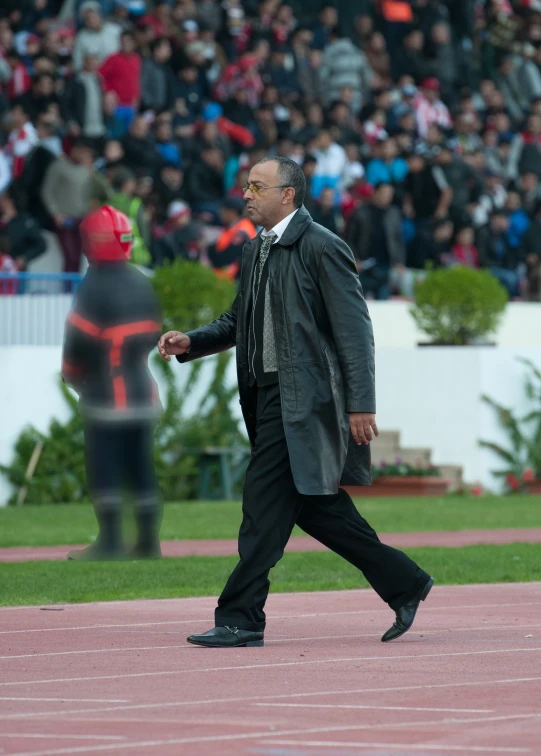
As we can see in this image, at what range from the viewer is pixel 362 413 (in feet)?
24.1

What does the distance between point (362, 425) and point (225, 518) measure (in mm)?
9272

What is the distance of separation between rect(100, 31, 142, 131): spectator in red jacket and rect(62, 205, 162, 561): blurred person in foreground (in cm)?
1280

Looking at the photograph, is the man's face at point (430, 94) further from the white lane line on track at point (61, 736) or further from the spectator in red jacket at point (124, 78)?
the white lane line on track at point (61, 736)

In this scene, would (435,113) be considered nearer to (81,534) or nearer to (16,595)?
(81,534)

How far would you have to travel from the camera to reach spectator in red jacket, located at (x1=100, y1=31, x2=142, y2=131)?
22.7m

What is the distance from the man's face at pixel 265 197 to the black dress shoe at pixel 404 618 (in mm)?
1793

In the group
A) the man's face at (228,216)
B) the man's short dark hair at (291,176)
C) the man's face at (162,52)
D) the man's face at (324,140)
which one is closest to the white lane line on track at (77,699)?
the man's short dark hair at (291,176)

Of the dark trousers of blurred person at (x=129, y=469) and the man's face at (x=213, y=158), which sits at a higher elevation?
the man's face at (x=213, y=158)

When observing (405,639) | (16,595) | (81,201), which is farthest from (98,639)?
(81,201)

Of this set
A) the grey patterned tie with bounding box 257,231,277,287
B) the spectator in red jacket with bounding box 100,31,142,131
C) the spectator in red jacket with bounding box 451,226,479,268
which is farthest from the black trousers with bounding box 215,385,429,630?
the spectator in red jacket with bounding box 451,226,479,268

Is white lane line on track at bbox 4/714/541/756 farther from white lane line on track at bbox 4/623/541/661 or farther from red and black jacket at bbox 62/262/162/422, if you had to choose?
red and black jacket at bbox 62/262/162/422

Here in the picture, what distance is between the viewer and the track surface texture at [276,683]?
5.14 meters

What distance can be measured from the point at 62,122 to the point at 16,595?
12947mm

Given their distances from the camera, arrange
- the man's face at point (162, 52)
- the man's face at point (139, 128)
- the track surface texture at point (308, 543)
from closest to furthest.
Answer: the track surface texture at point (308, 543)
the man's face at point (139, 128)
the man's face at point (162, 52)
